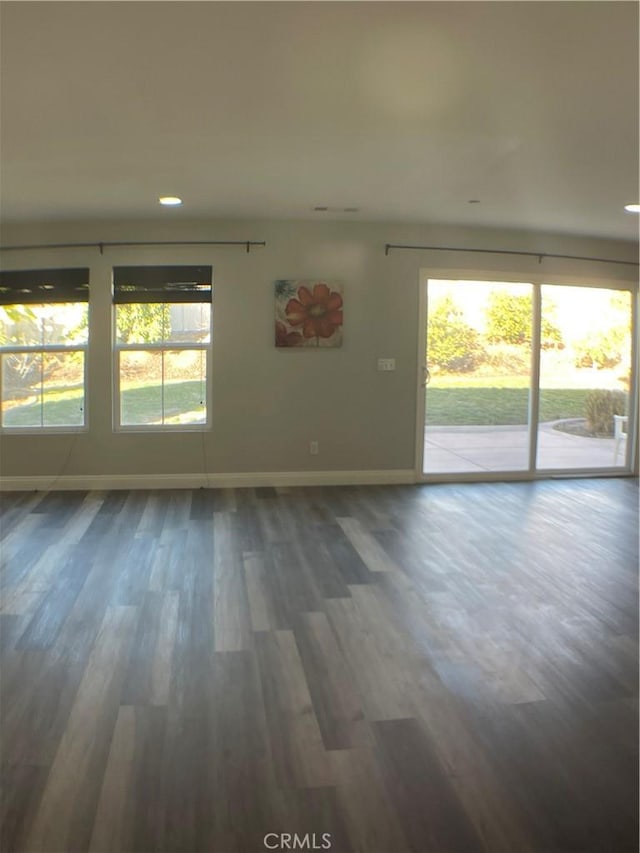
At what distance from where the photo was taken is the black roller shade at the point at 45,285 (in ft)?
18.3

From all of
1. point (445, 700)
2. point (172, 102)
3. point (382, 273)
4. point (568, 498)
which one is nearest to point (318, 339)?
point (382, 273)

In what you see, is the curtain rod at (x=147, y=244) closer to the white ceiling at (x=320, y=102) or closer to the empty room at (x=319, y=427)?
the empty room at (x=319, y=427)

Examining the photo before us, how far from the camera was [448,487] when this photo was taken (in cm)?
585

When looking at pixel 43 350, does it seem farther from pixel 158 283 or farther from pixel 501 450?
pixel 501 450

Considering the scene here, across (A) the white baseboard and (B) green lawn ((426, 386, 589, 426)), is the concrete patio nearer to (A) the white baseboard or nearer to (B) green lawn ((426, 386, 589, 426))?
(B) green lawn ((426, 386, 589, 426))

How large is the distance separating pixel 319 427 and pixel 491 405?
1741 mm

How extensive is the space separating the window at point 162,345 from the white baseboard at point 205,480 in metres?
0.48

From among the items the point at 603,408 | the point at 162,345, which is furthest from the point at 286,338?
the point at 603,408

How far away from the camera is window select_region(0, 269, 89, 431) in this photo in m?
5.59

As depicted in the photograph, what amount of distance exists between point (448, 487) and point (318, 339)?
183cm

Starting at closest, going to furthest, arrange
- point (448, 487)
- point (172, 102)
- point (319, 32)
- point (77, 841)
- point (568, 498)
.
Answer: point (77, 841) < point (319, 32) < point (172, 102) < point (568, 498) < point (448, 487)

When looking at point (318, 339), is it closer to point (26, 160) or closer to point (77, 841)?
point (26, 160)

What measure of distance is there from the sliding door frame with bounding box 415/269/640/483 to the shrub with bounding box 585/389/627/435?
0.12 meters

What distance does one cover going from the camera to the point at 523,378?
6.22 metres
